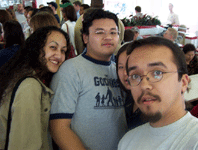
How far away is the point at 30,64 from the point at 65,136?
59cm

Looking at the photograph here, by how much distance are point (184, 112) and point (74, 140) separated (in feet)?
2.29

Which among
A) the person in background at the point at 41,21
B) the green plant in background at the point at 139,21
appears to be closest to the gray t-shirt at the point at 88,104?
the person in background at the point at 41,21

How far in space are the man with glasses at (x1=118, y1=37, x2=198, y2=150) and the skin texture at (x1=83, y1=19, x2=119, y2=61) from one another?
446 mm

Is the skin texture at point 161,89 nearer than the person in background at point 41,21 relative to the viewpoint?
Yes

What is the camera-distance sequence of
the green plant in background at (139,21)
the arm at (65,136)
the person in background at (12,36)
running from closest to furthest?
the arm at (65,136) → the person in background at (12,36) → the green plant in background at (139,21)

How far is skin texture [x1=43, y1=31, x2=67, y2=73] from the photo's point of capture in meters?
1.40

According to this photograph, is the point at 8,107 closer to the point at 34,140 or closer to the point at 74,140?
the point at 34,140

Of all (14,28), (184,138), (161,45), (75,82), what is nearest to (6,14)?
(14,28)

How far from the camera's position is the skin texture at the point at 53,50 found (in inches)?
55.1

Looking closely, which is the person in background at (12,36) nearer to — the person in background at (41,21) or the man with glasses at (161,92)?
the person in background at (41,21)

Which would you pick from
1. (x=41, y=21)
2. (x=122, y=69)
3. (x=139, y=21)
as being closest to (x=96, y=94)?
(x=122, y=69)

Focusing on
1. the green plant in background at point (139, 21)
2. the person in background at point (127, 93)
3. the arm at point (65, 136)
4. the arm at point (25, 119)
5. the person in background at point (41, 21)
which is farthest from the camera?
the green plant in background at point (139, 21)

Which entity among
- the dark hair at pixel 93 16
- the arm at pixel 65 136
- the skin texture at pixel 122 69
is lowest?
the arm at pixel 65 136

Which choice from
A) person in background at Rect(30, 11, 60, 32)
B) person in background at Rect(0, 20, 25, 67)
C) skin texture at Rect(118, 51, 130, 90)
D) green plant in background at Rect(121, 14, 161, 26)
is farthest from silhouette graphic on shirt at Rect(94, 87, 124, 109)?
green plant in background at Rect(121, 14, 161, 26)
